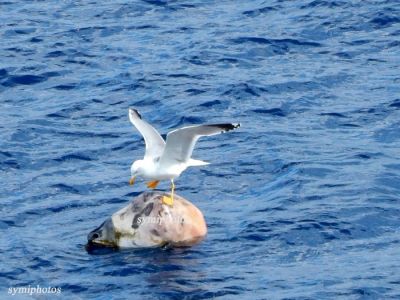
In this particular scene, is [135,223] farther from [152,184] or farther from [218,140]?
[218,140]

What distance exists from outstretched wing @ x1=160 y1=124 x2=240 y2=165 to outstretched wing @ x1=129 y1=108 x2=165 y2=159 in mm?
414

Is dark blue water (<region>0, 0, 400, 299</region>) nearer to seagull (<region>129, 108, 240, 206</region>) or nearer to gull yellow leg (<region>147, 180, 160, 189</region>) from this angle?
gull yellow leg (<region>147, 180, 160, 189</region>)

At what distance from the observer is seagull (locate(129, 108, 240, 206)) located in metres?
17.2

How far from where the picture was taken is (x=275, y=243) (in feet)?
57.9

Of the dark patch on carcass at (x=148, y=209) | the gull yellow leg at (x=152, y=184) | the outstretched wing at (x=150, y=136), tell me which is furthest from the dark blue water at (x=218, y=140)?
the outstretched wing at (x=150, y=136)

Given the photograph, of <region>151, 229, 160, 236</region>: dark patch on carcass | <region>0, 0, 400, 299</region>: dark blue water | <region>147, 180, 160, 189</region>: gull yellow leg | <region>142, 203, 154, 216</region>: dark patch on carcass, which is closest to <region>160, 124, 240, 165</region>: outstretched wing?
<region>142, 203, 154, 216</region>: dark patch on carcass

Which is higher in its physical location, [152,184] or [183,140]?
[183,140]

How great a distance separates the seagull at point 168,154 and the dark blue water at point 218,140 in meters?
1.09

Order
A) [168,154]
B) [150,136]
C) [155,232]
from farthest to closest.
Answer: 1. [150,136]
2. [168,154]
3. [155,232]

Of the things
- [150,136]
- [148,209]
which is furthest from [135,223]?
[150,136]

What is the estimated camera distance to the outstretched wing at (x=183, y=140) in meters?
16.8

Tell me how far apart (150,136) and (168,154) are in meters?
0.75

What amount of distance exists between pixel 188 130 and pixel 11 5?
16.4 metres

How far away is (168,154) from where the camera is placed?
1770cm
